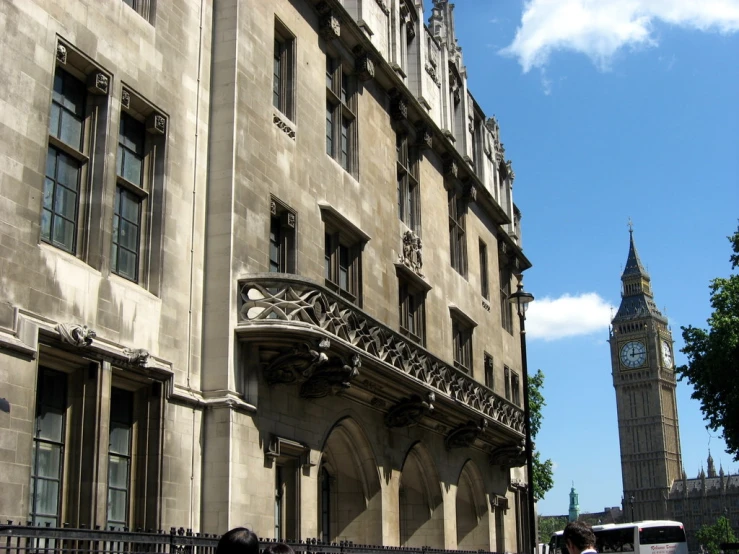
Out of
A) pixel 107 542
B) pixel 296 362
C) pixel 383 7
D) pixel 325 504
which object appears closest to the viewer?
pixel 107 542

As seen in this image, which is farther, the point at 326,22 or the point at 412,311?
the point at 412,311

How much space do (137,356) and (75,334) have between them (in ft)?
5.26

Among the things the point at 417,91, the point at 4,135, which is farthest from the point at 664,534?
the point at 4,135

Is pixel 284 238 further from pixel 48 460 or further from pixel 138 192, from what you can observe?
pixel 48 460

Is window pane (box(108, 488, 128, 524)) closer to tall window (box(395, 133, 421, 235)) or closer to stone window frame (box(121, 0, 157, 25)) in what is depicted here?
stone window frame (box(121, 0, 157, 25))

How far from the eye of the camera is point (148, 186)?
18.6 m

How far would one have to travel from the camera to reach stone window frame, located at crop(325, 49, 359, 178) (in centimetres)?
2544

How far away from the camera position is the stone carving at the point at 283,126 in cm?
2214

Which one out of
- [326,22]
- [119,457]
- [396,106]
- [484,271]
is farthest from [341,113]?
[484,271]

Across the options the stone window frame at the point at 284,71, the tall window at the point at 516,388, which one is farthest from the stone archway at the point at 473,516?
the stone window frame at the point at 284,71

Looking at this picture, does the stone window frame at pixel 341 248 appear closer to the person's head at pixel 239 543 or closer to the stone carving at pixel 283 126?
the stone carving at pixel 283 126

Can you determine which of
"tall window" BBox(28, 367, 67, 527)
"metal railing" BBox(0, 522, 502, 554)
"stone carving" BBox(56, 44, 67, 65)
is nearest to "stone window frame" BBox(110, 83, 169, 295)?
"stone carving" BBox(56, 44, 67, 65)

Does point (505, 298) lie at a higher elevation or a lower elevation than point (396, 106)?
lower

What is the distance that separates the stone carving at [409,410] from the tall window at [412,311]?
2.57 meters
